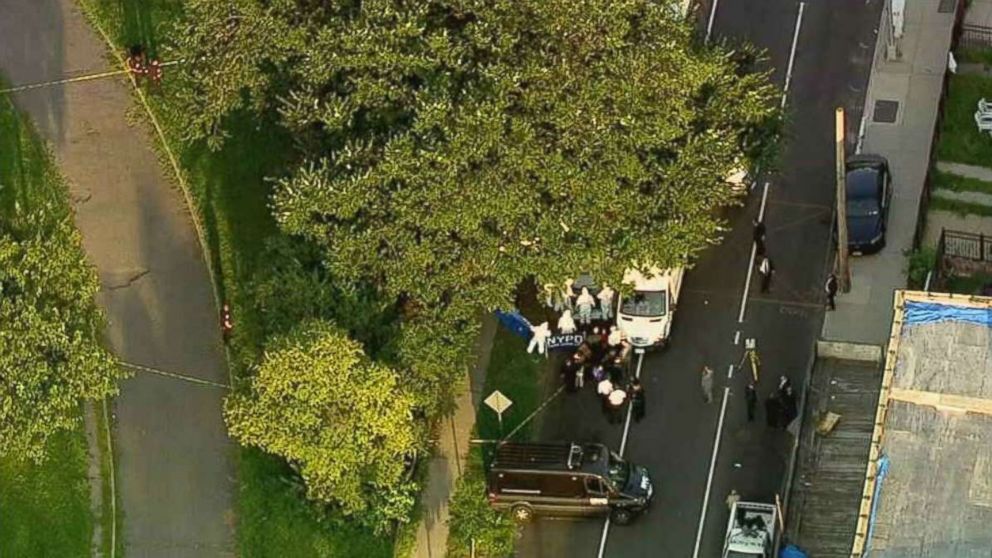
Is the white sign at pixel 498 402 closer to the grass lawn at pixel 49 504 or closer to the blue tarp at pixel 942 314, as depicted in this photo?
the grass lawn at pixel 49 504

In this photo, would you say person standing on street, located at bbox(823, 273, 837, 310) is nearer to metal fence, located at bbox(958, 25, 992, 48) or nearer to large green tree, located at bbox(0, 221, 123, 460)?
metal fence, located at bbox(958, 25, 992, 48)

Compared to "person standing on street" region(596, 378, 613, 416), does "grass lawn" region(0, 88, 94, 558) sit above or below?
below

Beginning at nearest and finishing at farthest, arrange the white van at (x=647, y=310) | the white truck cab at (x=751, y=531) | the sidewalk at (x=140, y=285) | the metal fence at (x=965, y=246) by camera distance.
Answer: the white truck cab at (x=751, y=531)
the sidewalk at (x=140, y=285)
the white van at (x=647, y=310)
the metal fence at (x=965, y=246)

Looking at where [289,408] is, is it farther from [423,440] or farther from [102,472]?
[102,472]

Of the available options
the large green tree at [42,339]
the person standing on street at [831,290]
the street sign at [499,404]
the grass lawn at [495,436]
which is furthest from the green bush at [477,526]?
the person standing on street at [831,290]

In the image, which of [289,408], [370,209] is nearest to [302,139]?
[370,209]

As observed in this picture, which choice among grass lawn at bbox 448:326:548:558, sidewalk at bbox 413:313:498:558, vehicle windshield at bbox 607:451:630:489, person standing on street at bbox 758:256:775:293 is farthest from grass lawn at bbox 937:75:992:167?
sidewalk at bbox 413:313:498:558

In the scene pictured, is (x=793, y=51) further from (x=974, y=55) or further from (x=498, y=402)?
(x=498, y=402)
